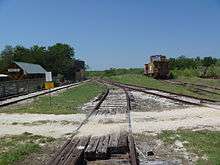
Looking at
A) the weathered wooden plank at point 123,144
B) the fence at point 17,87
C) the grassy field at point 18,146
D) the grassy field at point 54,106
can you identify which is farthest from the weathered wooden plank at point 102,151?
the fence at point 17,87

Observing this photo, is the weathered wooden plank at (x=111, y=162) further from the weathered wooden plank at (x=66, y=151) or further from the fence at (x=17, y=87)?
the fence at (x=17, y=87)

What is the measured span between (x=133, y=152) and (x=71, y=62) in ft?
311

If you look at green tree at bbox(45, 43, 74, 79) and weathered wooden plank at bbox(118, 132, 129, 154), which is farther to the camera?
green tree at bbox(45, 43, 74, 79)

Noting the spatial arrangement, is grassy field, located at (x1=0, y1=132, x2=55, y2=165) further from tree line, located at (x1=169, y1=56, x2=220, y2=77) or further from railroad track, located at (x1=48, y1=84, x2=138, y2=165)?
tree line, located at (x1=169, y1=56, x2=220, y2=77)

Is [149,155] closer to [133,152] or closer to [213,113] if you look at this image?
[133,152]

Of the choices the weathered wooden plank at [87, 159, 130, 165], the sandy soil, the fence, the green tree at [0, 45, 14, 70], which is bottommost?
the fence

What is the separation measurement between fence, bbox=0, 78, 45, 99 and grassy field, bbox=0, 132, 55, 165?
90.7 ft

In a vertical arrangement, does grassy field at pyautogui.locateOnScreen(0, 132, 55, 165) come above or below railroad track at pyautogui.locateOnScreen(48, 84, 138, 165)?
below

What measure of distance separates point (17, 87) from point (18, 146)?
3745 centimetres

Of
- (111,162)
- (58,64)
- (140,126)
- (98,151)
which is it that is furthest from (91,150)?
(58,64)

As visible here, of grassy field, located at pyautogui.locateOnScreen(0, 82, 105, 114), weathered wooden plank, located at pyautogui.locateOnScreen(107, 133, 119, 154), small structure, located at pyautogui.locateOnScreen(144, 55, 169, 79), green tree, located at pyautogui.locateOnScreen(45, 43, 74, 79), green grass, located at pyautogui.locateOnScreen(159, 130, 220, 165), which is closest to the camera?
green grass, located at pyautogui.locateOnScreen(159, 130, 220, 165)

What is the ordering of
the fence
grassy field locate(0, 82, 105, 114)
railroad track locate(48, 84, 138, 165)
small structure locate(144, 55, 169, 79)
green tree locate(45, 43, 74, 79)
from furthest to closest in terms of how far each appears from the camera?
green tree locate(45, 43, 74, 79)
small structure locate(144, 55, 169, 79)
the fence
grassy field locate(0, 82, 105, 114)
railroad track locate(48, 84, 138, 165)

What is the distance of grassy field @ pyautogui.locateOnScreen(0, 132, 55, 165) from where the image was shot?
35.9 feet

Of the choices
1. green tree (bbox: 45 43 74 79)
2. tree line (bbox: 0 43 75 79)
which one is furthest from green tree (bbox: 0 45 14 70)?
green tree (bbox: 45 43 74 79)
